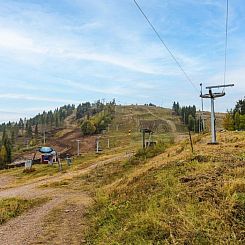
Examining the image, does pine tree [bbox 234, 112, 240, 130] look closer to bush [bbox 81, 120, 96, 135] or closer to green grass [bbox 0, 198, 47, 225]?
green grass [bbox 0, 198, 47, 225]

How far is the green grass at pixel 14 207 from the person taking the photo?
12.3 meters

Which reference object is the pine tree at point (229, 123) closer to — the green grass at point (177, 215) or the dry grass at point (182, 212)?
the dry grass at point (182, 212)

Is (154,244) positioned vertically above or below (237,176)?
below

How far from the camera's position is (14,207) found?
44.5 feet

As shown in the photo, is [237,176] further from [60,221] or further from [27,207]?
[27,207]

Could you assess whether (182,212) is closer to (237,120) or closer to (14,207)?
(14,207)

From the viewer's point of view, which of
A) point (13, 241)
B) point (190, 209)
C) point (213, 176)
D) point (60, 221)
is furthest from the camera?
point (60, 221)

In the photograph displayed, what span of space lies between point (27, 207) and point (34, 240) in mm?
5065

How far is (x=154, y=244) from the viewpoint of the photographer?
688 centimetres

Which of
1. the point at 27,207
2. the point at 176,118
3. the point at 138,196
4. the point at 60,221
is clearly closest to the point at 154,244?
the point at 138,196

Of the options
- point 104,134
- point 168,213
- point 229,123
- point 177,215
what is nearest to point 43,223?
Result: point 168,213

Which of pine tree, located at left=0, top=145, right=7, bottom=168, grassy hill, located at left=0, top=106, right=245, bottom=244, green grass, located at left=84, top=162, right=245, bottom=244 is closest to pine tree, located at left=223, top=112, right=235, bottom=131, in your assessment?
pine tree, located at left=0, top=145, right=7, bottom=168

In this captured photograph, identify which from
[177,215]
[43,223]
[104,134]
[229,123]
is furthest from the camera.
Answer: [104,134]

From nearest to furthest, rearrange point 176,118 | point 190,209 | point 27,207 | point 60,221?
A: point 190,209
point 60,221
point 27,207
point 176,118
